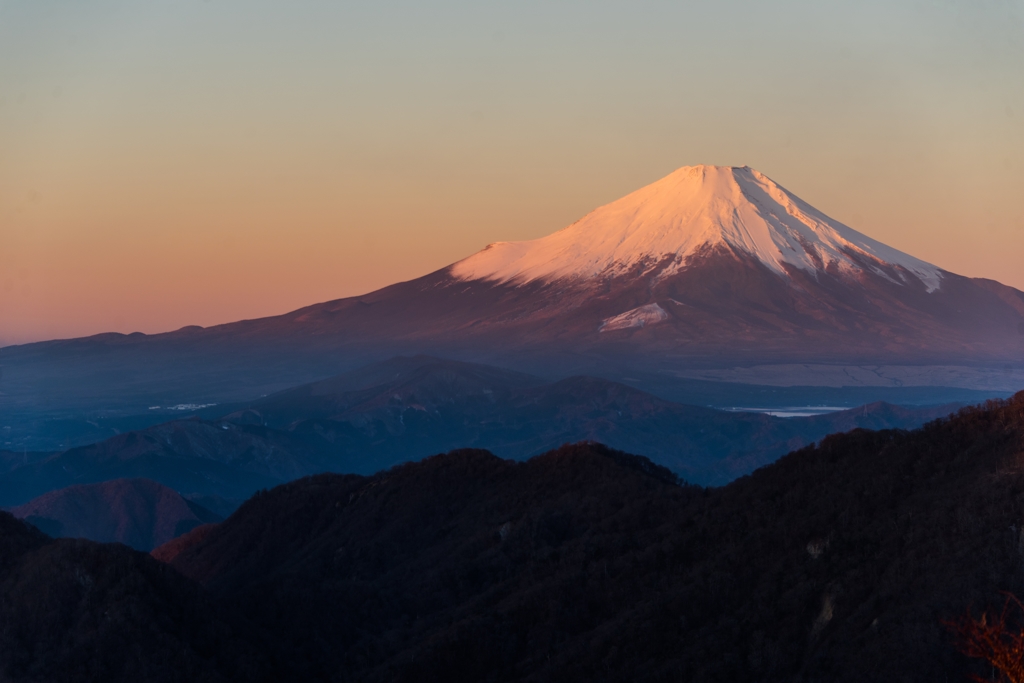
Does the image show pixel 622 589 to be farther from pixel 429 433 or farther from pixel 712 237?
pixel 712 237

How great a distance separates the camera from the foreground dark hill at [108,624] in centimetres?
2930

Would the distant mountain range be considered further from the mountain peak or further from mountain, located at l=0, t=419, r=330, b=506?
the mountain peak

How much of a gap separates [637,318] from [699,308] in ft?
29.4

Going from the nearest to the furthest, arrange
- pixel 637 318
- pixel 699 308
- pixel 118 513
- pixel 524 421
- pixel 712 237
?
pixel 118 513
pixel 524 421
pixel 637 318
pixel 699 308
pixel 712 237

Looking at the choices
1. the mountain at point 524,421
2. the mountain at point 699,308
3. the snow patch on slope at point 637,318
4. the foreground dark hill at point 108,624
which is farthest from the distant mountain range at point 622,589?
the snow patch on slope at point 637,318

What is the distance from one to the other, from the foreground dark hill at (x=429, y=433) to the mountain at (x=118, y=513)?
10839 millimetres

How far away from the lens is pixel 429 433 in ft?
439

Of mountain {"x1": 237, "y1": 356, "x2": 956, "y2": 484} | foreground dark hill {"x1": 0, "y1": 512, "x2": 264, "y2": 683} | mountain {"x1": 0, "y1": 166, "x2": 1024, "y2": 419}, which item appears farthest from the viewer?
mountain {"x1": 0, "y1": 166, "x2": 1024, "y2": 419}

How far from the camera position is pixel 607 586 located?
33.0 m

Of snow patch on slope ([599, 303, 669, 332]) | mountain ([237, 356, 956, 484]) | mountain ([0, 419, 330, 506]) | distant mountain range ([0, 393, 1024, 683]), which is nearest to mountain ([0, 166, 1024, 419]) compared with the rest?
snow patch on slope ([599, 303, 669, 332])

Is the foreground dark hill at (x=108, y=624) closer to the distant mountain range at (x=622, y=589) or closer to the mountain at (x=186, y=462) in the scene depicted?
the distant mountain range at (x=622, y=589)

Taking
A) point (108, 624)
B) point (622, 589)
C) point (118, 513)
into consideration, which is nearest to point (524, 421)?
point (118, 513)

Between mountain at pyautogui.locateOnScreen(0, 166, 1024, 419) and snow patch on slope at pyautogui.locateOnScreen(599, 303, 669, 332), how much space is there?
9.4 inches

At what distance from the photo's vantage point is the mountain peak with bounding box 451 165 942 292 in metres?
183
